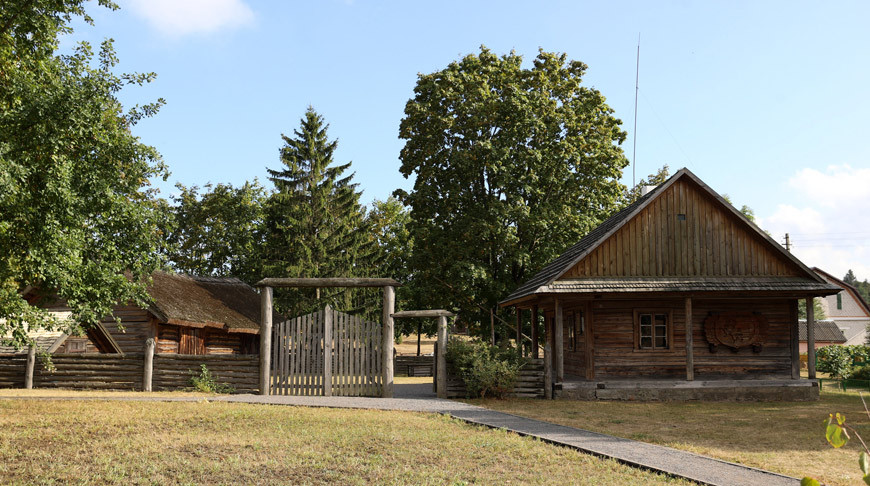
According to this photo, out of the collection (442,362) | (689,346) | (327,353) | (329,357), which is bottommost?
(442,362)

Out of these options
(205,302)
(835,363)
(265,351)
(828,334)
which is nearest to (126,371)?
(265,351)

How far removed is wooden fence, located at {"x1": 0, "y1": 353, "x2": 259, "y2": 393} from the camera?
64.5ft

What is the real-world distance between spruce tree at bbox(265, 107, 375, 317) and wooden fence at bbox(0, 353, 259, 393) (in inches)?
655

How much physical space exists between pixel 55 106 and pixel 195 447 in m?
7.79

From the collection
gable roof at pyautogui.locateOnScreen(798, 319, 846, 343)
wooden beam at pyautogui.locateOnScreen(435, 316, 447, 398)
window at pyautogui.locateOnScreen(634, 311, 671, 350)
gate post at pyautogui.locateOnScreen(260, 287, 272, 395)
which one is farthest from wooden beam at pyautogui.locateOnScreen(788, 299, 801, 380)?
gable roof at pyautogui.locateOnScreen(798, 319, 846, 343)

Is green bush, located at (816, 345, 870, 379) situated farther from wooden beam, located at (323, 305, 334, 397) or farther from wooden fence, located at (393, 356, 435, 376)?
wooden beam, located at (323, 305, 334, 397)

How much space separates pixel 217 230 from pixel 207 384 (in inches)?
1293

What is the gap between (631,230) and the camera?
2164cm

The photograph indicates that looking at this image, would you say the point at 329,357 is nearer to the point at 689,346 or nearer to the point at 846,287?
the point at 689,346

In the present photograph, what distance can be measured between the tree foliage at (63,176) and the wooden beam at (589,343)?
12.7 m

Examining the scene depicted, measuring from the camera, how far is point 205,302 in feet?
102

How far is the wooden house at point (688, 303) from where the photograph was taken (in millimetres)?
20828

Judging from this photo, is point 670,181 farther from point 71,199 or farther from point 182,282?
point 182,282

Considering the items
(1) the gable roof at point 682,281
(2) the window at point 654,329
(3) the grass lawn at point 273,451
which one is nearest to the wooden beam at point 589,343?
(1) the gable roof at point 682,281
